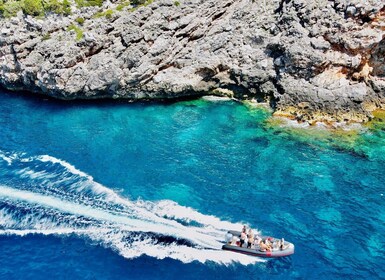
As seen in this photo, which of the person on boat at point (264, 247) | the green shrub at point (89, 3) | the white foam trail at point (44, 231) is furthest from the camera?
the green shrub at point (89, 3)

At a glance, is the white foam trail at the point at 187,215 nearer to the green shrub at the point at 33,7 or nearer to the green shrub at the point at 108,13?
the green shrub at the point at 108,13

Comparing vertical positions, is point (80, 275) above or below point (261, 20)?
below

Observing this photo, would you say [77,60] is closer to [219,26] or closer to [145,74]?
[145,74]

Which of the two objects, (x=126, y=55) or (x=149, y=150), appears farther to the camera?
(x=126, y=55)

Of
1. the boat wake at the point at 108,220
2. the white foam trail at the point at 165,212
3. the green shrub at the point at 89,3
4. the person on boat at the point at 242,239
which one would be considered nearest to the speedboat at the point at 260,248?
the person on boat at the point at 242,239

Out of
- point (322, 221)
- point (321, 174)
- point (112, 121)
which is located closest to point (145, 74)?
point (112, 121)

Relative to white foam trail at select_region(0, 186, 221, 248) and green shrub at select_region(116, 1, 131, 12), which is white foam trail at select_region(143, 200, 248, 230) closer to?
white foam trail at select_region(0, 186, 221, 248)
